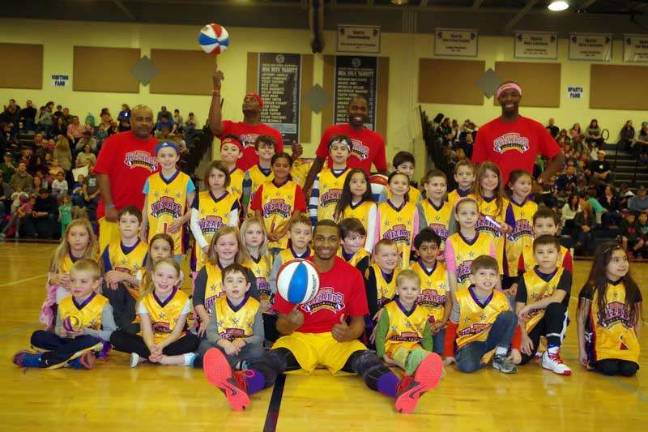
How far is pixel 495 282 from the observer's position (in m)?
4.22

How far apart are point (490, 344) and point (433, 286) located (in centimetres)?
51

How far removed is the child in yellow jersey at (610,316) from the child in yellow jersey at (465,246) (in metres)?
0.67

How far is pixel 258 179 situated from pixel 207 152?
11321mm

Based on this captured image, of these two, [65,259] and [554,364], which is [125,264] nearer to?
[65,259]

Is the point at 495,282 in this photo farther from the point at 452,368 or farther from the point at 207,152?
the point at 207,152

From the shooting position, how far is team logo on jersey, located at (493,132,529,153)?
17.6 feet

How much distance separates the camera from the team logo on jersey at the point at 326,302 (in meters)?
3.94

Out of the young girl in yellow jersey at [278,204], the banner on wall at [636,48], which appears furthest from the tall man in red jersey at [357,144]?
the banner on wall at [636,48]

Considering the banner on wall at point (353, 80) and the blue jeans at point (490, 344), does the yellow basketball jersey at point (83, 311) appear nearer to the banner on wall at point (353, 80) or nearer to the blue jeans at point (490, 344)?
the blue jeans at point (490, 344)

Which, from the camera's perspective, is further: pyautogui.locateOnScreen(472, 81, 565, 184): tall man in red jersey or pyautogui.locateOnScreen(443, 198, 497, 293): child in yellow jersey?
pyautogui.locateOnScreen(472, 81, 565, 184): tall man in red jersey

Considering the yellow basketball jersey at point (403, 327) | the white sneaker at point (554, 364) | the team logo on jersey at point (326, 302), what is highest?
the team logo on jersey at point (326, 302)

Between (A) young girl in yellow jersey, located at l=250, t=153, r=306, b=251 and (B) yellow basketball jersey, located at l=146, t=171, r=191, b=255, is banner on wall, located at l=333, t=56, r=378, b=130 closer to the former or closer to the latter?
(A) young girl in yellow jersey, located at l=250, t=153, r=306, b=251

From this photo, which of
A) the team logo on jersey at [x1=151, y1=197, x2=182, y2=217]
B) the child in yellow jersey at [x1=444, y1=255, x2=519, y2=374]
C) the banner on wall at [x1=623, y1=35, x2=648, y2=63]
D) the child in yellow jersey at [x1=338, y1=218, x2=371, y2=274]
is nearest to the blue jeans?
the child in yellow jersey at [x1=444, y1=255, x2=519, y2=374]

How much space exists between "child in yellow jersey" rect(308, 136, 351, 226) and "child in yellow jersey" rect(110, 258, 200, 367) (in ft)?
4.70
